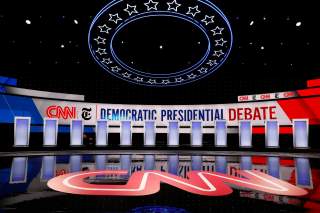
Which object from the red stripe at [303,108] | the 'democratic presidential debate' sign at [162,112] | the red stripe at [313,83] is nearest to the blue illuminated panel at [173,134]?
the 'democratic presidential debate' sign at [162,112]

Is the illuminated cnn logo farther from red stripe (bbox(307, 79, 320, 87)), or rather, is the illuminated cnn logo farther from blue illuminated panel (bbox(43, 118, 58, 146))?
red stripe (bbox(307, 79, 320, 87))

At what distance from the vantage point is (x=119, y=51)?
Answer: 11.2 metres

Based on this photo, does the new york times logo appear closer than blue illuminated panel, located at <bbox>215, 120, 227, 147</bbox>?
No

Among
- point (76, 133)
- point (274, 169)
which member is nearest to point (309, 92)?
point (274, 169)

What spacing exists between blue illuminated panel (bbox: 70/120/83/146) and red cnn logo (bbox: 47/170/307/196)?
7606 mm

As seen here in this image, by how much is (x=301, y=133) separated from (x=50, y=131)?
12.6 meters

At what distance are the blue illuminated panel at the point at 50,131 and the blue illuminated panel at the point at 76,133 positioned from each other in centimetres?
87

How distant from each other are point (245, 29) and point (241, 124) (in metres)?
6.13

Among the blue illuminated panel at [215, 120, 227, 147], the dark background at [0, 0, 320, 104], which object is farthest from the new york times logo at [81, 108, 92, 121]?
the blue illuminated panel at [215, 120, 227, 147]

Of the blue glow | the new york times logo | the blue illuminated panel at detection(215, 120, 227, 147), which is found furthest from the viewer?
the new york times logo

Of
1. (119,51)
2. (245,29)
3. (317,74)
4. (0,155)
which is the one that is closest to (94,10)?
(119,51)

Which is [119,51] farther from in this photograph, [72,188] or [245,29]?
[72,188]

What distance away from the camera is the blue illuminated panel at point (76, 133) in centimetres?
1404

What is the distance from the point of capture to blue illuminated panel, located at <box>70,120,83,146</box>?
1404 centimetres
